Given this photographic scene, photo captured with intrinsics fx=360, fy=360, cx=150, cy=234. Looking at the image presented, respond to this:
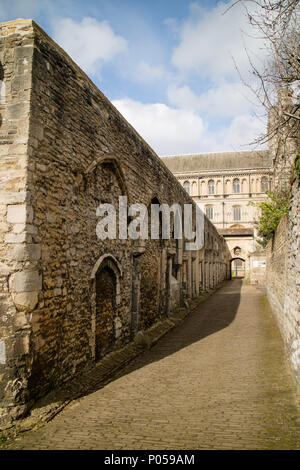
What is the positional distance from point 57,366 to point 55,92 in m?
4.22

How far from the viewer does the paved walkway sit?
419 centimetres

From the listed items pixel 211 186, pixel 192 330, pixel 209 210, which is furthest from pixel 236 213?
pixel 192 330

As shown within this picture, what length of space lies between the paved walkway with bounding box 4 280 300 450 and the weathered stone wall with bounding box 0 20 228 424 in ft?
2.45

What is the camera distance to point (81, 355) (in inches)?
248

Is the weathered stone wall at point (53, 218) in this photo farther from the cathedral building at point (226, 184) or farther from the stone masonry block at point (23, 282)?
the cathedral building at point (226, 184)

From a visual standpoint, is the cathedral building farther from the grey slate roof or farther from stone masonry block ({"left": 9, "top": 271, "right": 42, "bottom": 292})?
stone masonry block ({"left": 9, "top": 271, "right": 42, "bottom": 292})

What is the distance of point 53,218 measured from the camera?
5512mm

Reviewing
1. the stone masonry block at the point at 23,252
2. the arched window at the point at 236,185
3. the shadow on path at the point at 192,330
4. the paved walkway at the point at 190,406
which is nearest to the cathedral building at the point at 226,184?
the arched window at the point at 236,185

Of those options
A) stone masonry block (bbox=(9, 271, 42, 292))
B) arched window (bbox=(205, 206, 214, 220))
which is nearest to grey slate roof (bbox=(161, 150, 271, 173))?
arched window (bbox=(205, 206, 214, 220))

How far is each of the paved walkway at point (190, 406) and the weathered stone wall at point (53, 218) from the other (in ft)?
2.45

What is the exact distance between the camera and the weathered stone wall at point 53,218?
4.84m

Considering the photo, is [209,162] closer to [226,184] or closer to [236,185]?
[226,184]

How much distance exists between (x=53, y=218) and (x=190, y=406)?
11.3ft
